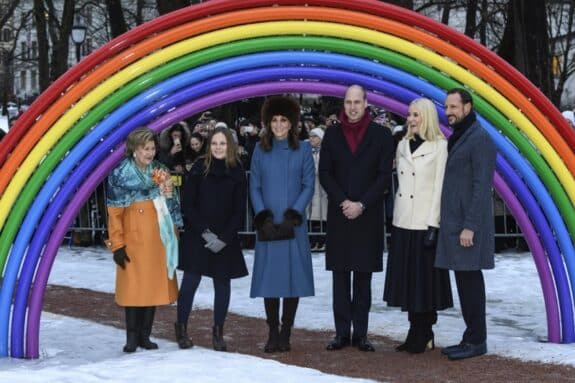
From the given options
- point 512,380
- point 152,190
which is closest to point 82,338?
point 152,190

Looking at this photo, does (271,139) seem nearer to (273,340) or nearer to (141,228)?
(141,228)

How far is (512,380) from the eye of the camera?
7.43m

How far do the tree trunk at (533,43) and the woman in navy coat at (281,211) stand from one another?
8.59m

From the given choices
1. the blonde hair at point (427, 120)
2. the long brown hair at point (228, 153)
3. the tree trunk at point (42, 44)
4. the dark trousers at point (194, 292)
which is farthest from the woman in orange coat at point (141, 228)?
the tree trunk at point (42, 44)

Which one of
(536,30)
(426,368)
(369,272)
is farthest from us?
(536,30)

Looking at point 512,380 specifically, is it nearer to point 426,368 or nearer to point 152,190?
point 426,368

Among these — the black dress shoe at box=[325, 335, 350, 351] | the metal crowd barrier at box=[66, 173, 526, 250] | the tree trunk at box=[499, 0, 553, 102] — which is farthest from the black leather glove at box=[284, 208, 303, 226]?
the tree trunk at box=[499, 0, 553, 102]

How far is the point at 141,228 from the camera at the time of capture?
8219mm

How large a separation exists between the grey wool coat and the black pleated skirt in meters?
0.18

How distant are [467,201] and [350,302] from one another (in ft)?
3.90

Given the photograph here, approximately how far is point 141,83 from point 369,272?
217cm

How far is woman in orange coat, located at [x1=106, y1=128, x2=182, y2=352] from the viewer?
323 inches

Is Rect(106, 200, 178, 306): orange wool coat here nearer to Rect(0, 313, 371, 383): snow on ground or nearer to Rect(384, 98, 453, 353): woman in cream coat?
Rect(0, 313, 371, 383): snow on ground

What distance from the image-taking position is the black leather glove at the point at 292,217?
828 cm
